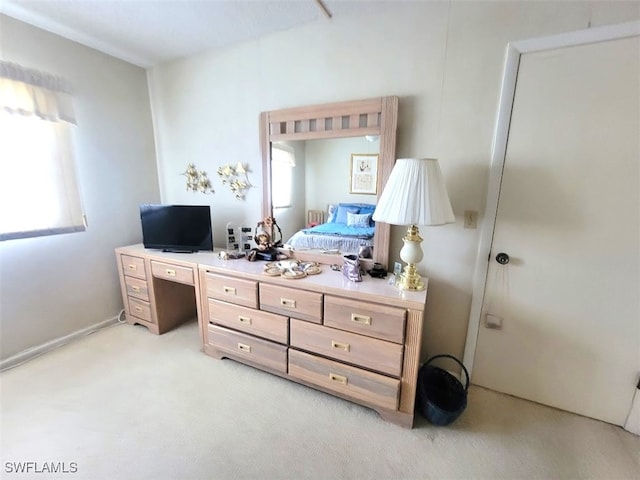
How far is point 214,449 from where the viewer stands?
4.47 feet

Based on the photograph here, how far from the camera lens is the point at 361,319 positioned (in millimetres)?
1476

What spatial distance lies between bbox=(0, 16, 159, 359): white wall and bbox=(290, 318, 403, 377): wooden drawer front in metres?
2.01

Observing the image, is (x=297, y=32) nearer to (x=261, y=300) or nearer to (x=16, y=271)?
(x=261, y=300)

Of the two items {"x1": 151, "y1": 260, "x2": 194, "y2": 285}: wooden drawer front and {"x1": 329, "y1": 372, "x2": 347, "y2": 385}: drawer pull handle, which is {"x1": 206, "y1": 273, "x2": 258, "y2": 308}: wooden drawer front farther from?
{"x1": 329, "y1": 372, "x2": 347, "y2": 385}: drawer pull handle

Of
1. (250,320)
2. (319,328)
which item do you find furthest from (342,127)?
(250,320)

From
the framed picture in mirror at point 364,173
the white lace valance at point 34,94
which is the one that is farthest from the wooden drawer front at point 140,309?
the framed picture in mirror at point 364,173

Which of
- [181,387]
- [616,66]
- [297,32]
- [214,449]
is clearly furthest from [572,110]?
[181,387]

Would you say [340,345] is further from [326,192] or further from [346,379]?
[326,192]

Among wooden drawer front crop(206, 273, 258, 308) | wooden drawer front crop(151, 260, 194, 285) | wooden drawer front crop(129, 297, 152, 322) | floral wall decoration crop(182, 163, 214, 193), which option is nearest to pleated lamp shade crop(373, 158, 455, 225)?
wooden drawer front crop(206, 273, 258, 308)

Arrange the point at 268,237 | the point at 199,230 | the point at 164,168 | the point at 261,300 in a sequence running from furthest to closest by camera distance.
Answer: the point at 164,168 < the point at 199,230 < the point at 268,237 < the point at 261,300

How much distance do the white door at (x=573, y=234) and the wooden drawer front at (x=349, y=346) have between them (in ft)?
2.49

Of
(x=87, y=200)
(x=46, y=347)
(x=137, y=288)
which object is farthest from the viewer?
(x=137, y=288)

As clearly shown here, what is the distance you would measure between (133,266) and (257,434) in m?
1.80

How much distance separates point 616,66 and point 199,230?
2.77 m
